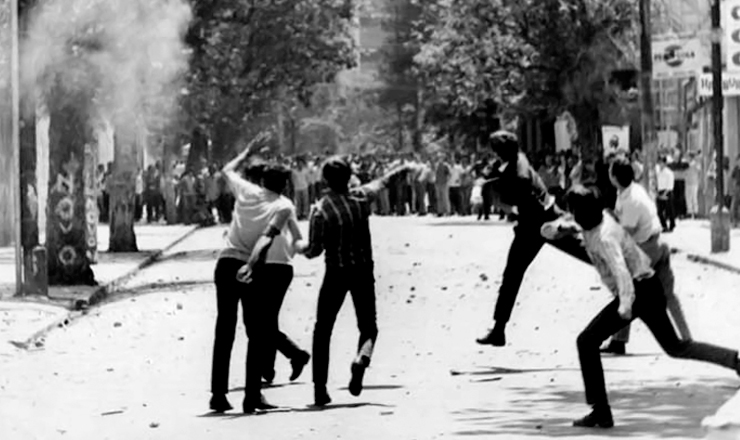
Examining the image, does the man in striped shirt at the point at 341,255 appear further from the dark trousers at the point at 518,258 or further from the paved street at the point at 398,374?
the dark trousers at the point at 518,258

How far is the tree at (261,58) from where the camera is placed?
4372 centimetres

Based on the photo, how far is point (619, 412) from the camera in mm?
12516

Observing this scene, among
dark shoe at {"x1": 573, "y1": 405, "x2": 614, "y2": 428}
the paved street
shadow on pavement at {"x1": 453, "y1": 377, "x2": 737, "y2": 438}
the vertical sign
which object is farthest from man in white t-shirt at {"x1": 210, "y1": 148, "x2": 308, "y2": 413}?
the vertical sign

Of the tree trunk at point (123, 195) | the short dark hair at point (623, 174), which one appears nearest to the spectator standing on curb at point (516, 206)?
the short dark hair at point (623, 174)

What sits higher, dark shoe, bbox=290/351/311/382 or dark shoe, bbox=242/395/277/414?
dark shoe, bbox=290/351/311/382

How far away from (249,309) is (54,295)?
12.5 metres

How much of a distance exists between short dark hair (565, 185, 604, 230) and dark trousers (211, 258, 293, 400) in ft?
7.35

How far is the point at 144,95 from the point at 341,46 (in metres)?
24.0

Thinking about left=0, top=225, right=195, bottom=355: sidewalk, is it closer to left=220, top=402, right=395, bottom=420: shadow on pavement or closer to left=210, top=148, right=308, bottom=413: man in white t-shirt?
left=210, top=148, right=308, bottom=413: man in white t-shirt

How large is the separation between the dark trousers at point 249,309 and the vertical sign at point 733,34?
808 inches

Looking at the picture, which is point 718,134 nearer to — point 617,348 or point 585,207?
point 617,348

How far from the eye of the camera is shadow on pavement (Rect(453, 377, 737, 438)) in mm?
11562

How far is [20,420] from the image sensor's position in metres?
13.0

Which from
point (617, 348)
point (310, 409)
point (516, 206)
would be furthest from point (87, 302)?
point (310, 409)
